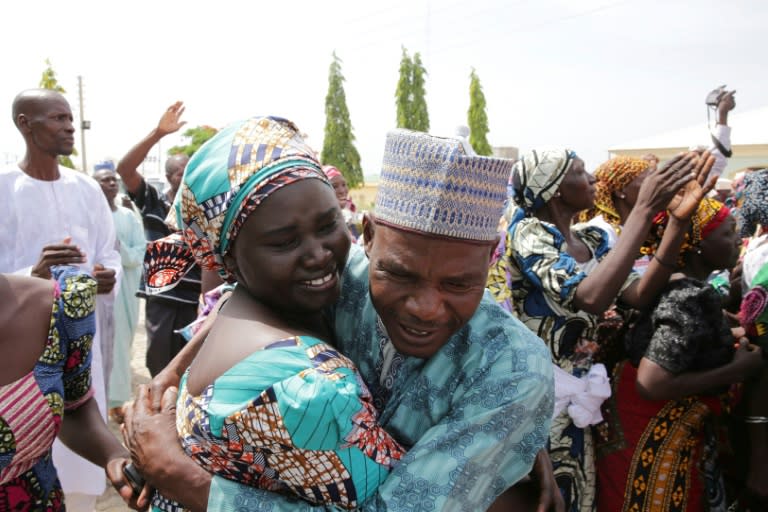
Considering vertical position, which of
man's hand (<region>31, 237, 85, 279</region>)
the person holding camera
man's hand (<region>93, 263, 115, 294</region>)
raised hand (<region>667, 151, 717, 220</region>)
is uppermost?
the person holding camera

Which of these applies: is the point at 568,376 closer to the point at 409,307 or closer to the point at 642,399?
the point at 642,399

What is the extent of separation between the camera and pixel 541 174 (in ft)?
10.3

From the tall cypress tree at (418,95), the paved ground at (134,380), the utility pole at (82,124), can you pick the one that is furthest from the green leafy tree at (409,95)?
the paved ground at (134,380)

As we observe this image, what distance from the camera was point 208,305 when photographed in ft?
8.18

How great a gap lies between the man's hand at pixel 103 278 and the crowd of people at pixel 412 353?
129 centimetres

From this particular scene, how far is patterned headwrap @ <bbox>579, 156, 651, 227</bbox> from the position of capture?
3459 millimetres

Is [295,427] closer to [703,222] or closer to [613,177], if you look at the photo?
[703,222]

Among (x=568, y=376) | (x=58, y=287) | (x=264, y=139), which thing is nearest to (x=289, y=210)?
(x=264, y=139)

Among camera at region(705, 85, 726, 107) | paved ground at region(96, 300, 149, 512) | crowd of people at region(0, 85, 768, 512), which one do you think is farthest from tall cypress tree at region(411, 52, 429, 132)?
crowd of people at region(0, 85, 768, 512)

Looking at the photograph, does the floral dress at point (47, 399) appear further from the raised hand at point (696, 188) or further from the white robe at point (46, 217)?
the raised hand at point (696, 188)

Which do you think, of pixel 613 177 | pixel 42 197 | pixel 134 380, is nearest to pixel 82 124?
pixel 134 380

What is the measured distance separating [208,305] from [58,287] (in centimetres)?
59

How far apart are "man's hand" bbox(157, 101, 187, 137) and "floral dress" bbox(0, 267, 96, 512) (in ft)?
10.1

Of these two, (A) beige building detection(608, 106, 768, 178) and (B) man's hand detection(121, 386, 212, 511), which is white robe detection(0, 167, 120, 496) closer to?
(B) man's hand detection(121, 386, 212, 511)
